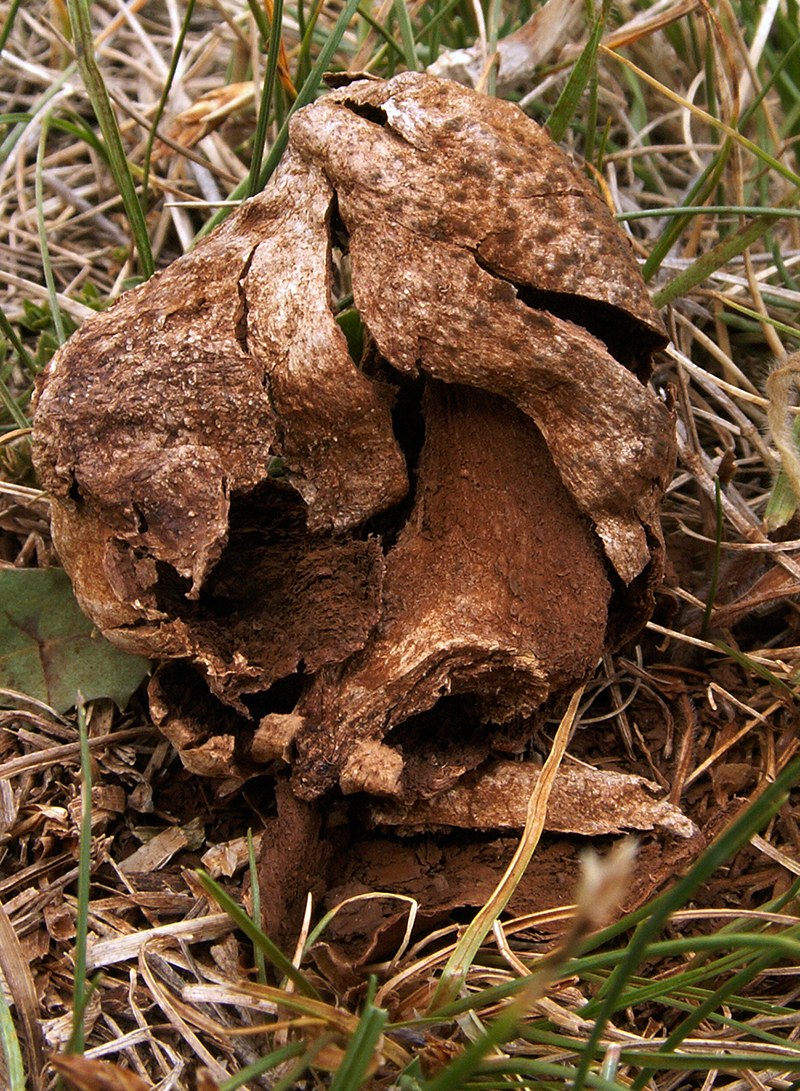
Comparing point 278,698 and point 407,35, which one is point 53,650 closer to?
point 278,698

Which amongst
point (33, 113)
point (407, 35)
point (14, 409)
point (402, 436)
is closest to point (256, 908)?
point (402, 436)

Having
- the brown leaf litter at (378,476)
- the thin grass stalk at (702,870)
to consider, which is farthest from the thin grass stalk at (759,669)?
the thin grass stalk at (702,870)

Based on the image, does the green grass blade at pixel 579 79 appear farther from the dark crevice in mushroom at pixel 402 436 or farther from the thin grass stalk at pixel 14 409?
the thin grass stalk at pixel 14 409

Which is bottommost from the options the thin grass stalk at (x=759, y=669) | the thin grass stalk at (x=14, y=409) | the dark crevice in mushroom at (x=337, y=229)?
the thin grass stalk at (x=759, y=669)

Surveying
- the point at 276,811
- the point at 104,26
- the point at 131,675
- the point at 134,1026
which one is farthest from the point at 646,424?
the point at 104,26

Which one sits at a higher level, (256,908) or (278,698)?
(278,698)

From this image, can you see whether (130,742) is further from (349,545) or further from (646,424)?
(646,424)

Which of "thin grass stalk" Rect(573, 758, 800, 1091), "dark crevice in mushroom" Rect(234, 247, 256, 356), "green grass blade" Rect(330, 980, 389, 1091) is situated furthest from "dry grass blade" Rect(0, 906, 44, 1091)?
"dark crevice in mushroom" Rect(234, 247, 256, 356)
